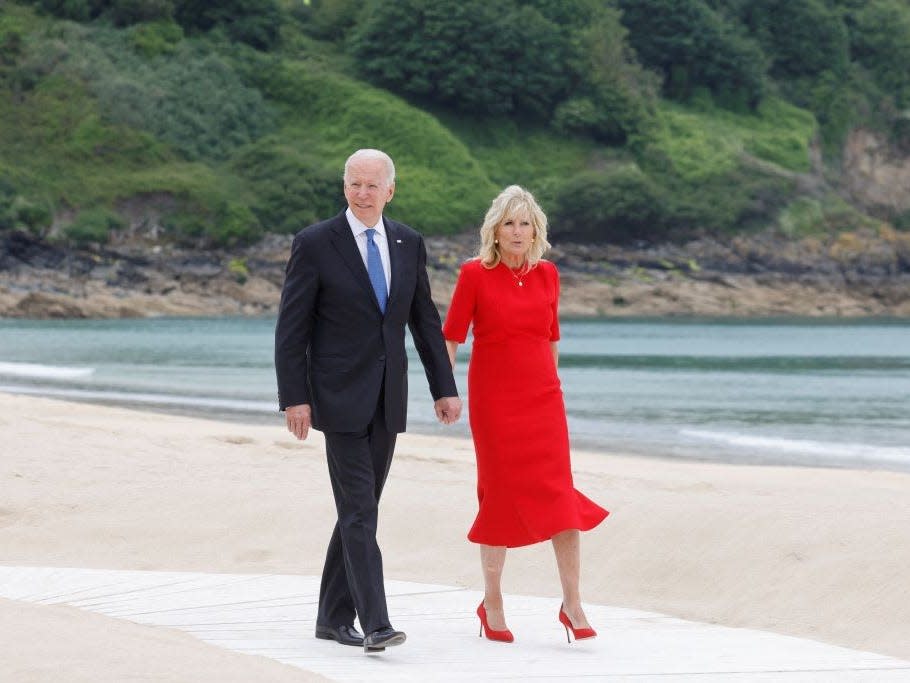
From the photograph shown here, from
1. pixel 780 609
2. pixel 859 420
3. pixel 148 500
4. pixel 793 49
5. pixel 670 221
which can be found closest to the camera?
pixel 780 609

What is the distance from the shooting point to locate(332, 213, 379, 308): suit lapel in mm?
4820

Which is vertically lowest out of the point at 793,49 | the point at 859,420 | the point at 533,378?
the point at 859,420

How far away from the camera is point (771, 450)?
16156mm

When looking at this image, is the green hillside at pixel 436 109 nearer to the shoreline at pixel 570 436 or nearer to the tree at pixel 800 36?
the tree at pixel 800 36

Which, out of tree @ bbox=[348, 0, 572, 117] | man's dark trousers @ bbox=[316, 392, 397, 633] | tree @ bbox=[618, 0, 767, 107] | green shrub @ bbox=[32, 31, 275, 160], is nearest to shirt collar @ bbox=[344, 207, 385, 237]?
man's dark trousers @ bbox=[316, 392, 397, 633]

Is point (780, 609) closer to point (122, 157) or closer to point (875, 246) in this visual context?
point (122, 157)

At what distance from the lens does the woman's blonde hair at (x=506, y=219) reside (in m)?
5.14

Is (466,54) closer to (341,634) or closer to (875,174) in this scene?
(875,174)

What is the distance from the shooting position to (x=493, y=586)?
511 centimetres

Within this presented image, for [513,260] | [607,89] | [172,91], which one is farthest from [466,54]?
[513,260]

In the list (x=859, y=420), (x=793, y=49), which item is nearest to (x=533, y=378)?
(x=859, y=420)

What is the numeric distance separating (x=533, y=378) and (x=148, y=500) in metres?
3.99

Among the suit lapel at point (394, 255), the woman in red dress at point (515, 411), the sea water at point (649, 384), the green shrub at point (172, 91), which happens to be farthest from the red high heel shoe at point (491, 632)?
the green shrub at point (172, 91)

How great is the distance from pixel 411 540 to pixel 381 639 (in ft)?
9.91
